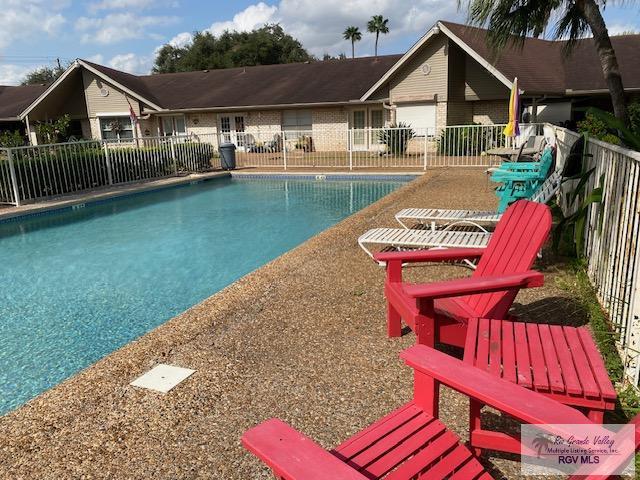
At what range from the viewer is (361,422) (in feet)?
9.55

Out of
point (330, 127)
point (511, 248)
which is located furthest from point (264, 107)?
point (511, 248)

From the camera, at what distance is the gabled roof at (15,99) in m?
29.0

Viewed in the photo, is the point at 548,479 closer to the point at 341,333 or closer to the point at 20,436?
the point at 341,333

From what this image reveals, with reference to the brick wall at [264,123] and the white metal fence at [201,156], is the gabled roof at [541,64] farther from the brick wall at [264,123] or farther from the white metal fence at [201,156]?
the brick wall at [264,123]

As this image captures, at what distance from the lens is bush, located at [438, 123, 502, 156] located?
17422 mm

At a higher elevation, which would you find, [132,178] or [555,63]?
[555,63]

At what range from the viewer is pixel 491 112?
21.8 metres

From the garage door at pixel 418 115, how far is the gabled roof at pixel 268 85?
7.69 ft

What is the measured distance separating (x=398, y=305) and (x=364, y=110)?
21.8 meters

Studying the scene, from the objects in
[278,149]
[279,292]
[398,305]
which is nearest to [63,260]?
[279,292]

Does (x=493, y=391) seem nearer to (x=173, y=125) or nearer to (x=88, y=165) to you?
(x=88, y=165)

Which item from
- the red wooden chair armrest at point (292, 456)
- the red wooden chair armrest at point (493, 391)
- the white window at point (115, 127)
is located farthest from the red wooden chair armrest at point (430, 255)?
the white window at point (115, 127)

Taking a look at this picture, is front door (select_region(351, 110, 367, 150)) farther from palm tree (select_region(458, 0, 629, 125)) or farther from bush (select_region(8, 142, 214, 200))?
palm tree (select_region(458, 0, 629, 125))

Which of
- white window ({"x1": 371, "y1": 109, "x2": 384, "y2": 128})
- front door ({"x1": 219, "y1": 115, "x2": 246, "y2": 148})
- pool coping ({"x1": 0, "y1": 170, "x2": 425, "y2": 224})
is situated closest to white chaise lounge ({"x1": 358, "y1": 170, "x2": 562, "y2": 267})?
pool coping ({"x1": 0, "y1": 170, "x2": 425, "y2": 224})
